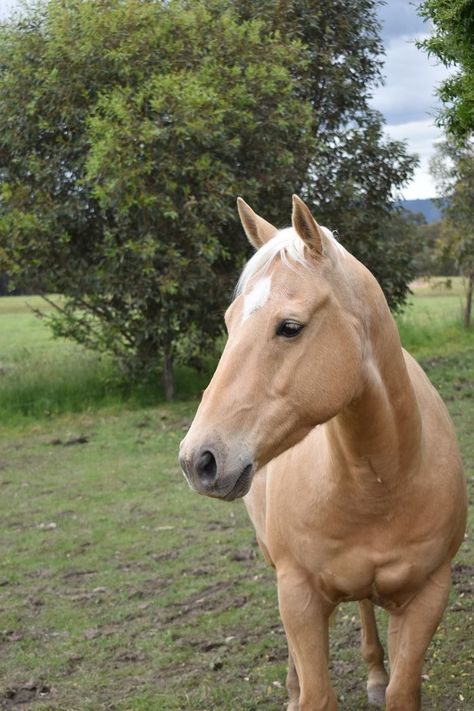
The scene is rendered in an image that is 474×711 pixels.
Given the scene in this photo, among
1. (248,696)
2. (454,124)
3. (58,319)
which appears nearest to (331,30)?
(58,319)

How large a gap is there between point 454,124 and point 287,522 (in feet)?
8.72

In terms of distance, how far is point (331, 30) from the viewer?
13492 millimetres

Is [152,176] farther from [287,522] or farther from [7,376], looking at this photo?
[287,522]

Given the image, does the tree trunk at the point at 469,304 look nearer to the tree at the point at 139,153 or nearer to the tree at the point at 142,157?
the tree at the point at 142,157

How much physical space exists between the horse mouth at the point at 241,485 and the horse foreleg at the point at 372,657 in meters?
1.78

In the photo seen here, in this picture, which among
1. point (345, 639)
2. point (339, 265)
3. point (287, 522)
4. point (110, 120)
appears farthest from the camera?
point (110, 120)

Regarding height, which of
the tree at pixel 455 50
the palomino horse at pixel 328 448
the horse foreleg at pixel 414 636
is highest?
the tree at pixel 455 50

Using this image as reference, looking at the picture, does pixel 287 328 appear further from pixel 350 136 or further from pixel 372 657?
pixel 350 136

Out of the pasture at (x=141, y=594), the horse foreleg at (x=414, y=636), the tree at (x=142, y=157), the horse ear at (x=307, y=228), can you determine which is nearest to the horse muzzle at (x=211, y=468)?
the horse ear at (x=307, y=228)

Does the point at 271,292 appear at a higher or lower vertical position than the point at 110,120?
lower

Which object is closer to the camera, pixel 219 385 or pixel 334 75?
pixel 219 385

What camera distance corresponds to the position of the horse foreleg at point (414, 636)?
2934mm

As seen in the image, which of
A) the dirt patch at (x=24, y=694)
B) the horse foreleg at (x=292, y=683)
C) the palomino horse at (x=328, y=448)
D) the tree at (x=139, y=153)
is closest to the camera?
the palomino horse at (x=328, y=448)

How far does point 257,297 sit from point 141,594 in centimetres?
348
